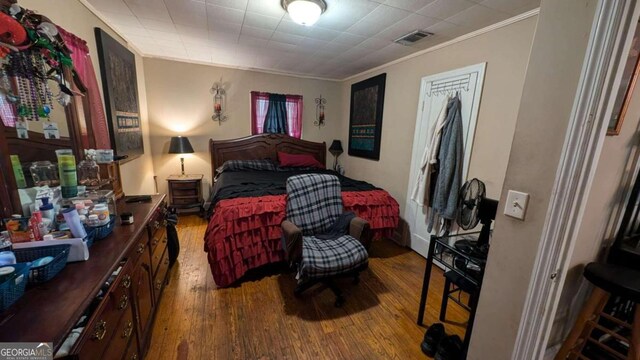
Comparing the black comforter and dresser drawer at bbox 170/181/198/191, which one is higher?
the black comforter

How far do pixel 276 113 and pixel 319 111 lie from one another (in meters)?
0.80

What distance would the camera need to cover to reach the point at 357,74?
4.00m

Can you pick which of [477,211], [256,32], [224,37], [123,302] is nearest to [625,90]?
[477,211]

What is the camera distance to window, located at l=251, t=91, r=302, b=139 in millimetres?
4074

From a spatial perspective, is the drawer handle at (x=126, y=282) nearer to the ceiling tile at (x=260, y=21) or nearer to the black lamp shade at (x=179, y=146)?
the ceiling tile at (x=260, y=21)

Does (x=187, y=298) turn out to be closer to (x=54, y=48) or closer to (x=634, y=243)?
(x=54, y=48)

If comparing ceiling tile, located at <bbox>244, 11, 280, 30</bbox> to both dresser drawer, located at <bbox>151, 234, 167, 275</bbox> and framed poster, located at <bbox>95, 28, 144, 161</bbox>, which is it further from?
dresser drawer, located at <bbox>151, 234, 167, 275</bbox>

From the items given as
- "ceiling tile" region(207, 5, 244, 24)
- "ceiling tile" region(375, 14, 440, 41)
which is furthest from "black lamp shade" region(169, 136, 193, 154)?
"ceiling tile" region(375, 14, 440, 41)

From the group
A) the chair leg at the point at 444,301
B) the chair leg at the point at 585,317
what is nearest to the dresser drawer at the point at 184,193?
the chair leg at the point at 444,301

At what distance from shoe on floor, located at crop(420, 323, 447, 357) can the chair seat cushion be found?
2.04ft

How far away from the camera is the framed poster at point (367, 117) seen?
3.50 m

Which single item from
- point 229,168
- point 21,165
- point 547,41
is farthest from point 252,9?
point 229,168

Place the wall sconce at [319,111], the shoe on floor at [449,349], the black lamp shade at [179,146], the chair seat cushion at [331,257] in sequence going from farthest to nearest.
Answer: the wall sconce at [319,111] → the black lamp shade at [179,146] → the chair seat cushion at [331,257] → the shoe on floor at [449,349]

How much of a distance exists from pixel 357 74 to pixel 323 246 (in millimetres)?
3058
